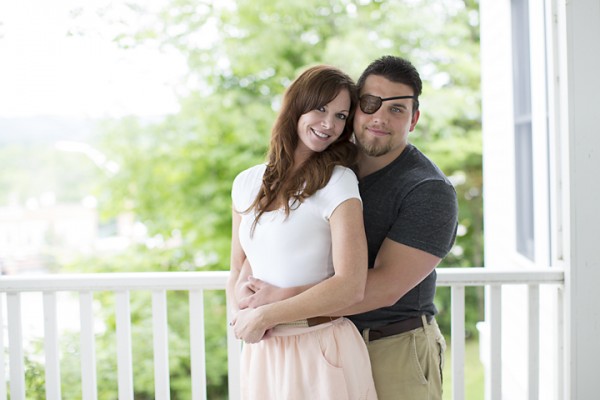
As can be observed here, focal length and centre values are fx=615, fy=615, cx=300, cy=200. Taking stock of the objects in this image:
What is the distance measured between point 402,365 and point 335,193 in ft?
1.98

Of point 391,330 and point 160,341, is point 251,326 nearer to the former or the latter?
point 391,330

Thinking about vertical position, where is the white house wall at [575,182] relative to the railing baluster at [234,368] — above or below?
above

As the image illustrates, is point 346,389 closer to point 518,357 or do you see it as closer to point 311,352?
point 311,352

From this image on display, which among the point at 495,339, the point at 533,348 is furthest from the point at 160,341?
the point at 533,348

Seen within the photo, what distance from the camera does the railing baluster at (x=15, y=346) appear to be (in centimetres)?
247

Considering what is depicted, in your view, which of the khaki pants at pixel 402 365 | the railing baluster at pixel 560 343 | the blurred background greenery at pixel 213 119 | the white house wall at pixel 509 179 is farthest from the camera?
the blurred background greenery at pixel 213 119

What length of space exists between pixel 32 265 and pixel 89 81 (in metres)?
3.70

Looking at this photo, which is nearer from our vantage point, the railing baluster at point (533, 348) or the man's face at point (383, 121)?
the man's face at point (383, 121)

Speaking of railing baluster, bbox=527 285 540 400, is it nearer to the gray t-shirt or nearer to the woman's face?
the gray t-shirt

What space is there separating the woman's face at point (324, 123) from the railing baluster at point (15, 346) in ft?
4.76

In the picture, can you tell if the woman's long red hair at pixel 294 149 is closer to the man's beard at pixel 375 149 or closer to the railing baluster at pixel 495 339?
the man's beard at pixel 375 149

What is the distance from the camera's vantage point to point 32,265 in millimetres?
9805

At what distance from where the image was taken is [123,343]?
2438 millimetres

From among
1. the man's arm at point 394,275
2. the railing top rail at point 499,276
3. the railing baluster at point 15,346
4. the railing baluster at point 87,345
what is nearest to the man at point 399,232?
the man's arm at point 394,275
